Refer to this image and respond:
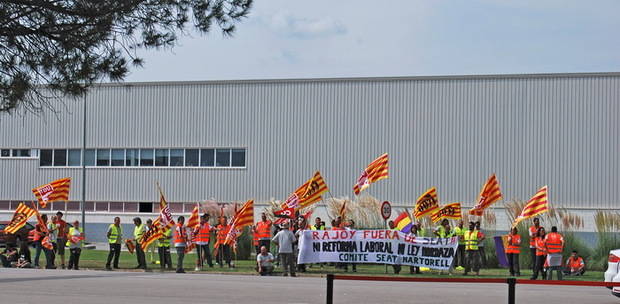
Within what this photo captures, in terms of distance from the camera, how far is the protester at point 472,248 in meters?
27.9

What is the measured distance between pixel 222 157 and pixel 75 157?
8.73 m

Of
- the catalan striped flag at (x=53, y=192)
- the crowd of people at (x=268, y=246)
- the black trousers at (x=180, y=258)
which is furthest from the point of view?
the catalan striped flag at (x=53, y=192)

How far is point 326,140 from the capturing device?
51531 millimetres

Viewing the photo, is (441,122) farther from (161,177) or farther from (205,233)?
(205,233)

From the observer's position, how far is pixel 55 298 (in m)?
17.4

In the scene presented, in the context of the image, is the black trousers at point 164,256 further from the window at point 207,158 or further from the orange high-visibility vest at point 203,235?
the window at point 207,158

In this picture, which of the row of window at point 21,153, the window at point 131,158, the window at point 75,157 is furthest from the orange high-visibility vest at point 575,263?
the row of window at point 21,153

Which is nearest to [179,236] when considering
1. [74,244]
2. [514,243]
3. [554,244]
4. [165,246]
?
[165,246]

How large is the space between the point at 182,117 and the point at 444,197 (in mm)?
14749

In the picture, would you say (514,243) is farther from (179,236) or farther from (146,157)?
(146,157)

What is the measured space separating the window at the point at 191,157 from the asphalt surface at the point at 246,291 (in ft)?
Result: 96.0

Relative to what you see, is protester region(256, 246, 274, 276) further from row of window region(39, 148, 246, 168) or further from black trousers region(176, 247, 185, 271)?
row of window region(39, 148, 246, 168)

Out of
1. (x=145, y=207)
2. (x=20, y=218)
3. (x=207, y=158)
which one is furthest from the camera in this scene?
(x=145, y=207)

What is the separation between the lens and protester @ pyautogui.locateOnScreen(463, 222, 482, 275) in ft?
91.7
